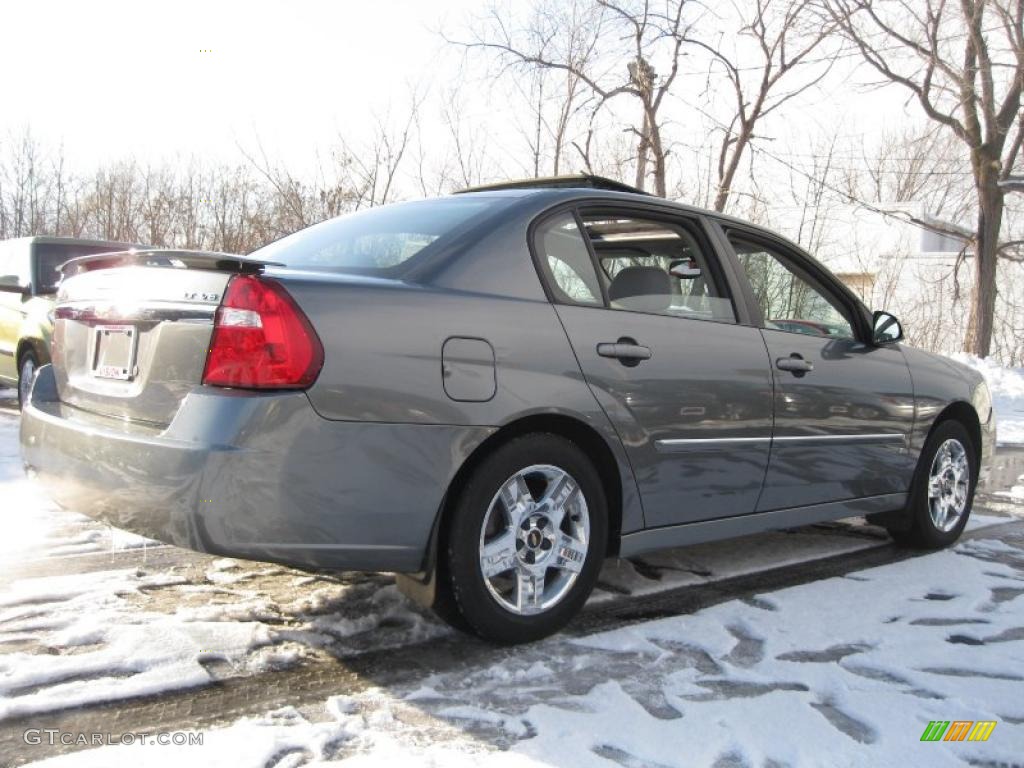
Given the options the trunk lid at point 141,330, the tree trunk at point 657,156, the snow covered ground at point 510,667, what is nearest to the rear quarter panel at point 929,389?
the snow covered ground at point 510,667

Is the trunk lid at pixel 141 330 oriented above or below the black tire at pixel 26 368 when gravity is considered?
above

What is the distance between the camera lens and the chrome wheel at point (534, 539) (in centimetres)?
315

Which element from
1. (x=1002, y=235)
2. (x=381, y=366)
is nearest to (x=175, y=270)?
(x=381, y=366)

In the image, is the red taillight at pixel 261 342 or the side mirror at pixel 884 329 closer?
the red taillight at pixel 261 342

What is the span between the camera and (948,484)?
17.0 ft

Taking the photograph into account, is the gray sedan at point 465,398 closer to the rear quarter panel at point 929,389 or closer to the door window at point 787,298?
the door window at point 787,298

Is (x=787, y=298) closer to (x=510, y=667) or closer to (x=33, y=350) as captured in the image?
(x=510, y=667)

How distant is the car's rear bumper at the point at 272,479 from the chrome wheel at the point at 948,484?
315 centimetres

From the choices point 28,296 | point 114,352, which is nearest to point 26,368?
point 28,296

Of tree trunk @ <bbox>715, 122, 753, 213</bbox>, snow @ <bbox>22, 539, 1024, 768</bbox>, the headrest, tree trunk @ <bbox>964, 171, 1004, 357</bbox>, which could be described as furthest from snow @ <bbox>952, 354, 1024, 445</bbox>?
the headrest

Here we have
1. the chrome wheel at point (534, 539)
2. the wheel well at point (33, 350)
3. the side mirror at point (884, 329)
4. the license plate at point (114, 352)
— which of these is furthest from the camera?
the wheel well at point (33, 350)

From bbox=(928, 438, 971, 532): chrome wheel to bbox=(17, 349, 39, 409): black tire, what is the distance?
7188 millimetres

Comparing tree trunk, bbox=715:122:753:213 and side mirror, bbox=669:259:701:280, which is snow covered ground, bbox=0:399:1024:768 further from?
tree trunk, bbox=715:122:753:213

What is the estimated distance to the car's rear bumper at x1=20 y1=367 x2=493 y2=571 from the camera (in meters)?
2.66
